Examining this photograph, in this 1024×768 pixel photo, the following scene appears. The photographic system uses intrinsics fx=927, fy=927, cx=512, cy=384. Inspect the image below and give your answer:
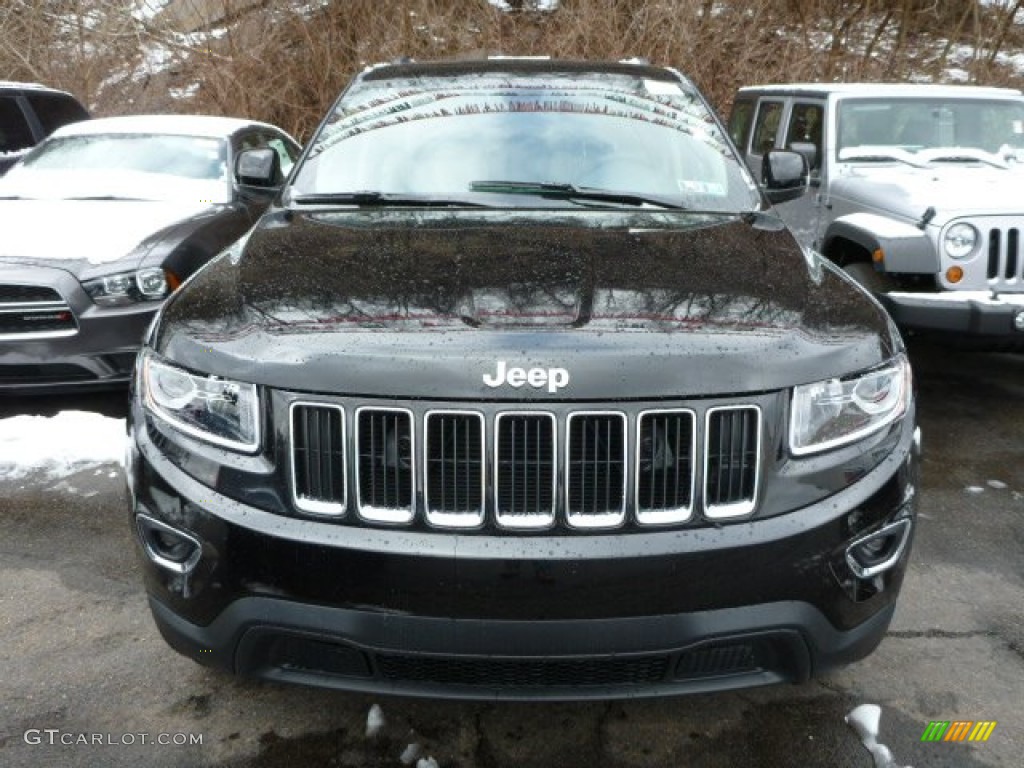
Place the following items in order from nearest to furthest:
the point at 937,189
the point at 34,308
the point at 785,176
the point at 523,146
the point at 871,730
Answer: the point at 871,730, the point at 523,146, the point at 785,176, the point at 34,308, the point at 937,189

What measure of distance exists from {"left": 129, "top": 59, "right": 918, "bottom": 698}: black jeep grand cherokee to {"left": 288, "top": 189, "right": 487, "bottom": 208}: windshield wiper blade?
2.93 feet

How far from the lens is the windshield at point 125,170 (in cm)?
612

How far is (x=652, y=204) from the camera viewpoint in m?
3.28

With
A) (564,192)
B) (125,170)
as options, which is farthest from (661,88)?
(125,170)

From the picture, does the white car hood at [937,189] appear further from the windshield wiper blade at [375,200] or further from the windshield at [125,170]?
the windshield at [125,170]

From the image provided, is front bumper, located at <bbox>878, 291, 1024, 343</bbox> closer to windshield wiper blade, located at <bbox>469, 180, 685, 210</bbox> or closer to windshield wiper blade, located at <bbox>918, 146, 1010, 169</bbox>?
windshield wiper blade, located at <bbox>918, 146, 1010, 169</bbox>

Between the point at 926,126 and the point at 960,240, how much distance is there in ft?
5.85

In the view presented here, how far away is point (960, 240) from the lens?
488 centimetres

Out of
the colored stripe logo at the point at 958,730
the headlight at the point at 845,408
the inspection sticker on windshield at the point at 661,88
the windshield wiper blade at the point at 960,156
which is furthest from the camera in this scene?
the windshield wiper blade at the point at 960,156

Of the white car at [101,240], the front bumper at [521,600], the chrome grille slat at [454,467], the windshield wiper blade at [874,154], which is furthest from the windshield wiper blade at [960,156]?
the chrome grille slat at [454,467]

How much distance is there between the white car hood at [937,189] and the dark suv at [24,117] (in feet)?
23.2

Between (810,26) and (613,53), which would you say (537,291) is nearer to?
(613,53)

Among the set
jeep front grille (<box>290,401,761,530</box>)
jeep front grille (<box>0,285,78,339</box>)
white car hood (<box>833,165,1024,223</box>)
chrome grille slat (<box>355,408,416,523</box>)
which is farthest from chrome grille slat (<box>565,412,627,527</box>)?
white car hood (<box>833,165,1024,223</box>)

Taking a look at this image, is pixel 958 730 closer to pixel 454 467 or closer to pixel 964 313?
pixel 454 467
